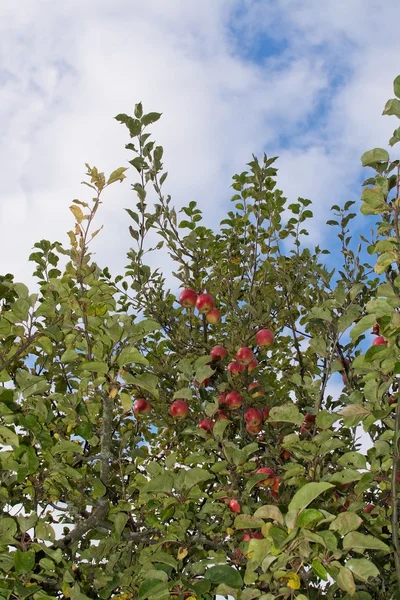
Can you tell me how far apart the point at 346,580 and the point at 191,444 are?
2.58 m

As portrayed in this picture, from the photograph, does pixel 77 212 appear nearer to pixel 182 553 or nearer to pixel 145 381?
pixel 145 381

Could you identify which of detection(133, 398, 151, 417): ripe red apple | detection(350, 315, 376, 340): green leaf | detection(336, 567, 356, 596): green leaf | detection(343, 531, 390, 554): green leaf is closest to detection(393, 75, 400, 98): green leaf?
detection(350, 315, 376, 340): green leaf

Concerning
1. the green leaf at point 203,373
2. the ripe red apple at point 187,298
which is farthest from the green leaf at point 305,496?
the ripe red apple at point 187,298

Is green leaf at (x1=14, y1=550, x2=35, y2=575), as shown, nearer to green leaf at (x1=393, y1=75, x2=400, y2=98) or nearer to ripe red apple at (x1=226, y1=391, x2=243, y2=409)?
ripe red apple at (x1=226, y1=391, x2=243, y2=409)

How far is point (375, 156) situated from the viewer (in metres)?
2.38

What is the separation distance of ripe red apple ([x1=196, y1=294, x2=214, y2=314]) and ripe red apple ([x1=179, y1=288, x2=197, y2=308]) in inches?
4.2

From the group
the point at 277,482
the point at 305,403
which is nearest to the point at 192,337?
the point at 305,403

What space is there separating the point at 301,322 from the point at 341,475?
2.24 metres

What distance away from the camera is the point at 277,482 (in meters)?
3.38

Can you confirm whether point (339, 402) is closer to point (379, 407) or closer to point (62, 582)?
point (379, 407)

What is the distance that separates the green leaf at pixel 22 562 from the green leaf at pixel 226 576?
77cm

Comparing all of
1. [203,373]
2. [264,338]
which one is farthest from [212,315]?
[203,373]

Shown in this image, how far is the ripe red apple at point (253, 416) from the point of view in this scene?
3738mm

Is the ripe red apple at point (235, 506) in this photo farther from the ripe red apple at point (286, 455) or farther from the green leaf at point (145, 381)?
the green leaf at point (145, 381)
